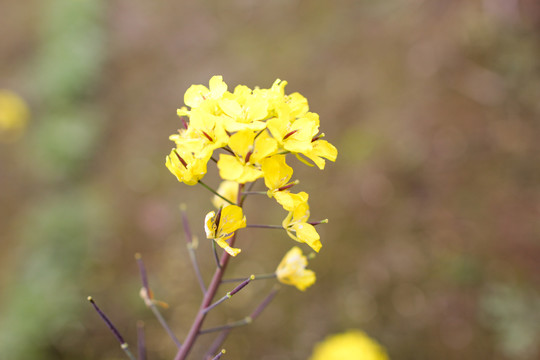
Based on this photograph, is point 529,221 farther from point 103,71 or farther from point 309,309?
point 103,71

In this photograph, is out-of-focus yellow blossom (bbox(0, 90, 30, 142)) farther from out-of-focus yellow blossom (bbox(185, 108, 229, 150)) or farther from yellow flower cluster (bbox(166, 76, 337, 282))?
out-of-focus yellow blossom (bbox(185, 108, 229, 150))

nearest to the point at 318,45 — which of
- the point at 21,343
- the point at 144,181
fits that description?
the point at 144,181

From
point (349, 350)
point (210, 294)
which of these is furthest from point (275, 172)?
point (349, 350)

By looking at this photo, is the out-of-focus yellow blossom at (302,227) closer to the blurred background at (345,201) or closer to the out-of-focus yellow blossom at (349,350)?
the out-of-focus yellow blossom at (349,350)

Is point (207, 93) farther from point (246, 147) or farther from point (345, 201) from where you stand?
point (345, 201)

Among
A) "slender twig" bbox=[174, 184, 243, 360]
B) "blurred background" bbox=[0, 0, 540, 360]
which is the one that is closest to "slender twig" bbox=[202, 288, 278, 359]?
"slender twig" bbox=[174, 184, 243, 360]

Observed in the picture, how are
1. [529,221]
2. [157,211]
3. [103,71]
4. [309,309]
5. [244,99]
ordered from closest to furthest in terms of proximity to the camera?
[244,99] → [529,221] → [309,309] → [157,211] → [103,71]
